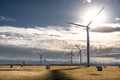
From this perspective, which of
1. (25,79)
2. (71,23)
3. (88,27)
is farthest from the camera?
(88,27)

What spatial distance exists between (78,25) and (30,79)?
292 ft

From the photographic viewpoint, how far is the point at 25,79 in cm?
5828

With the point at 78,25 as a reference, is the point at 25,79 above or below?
below

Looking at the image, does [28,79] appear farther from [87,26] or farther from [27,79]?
[87,26]

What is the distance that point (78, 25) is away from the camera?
144375mm

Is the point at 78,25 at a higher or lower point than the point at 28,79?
→ higher

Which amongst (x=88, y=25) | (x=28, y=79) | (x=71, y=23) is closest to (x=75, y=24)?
(x=71, y=23)

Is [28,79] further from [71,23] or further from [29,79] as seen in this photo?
[71,23]

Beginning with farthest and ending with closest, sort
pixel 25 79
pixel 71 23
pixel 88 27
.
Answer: pixel 88 27
pixel 71 23
pixel 25 79

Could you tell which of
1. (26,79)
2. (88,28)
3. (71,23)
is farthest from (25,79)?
(88,28)

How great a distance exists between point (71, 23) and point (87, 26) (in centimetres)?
1342

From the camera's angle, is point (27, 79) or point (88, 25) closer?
point (27, 79)

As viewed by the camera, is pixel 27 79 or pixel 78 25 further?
pixel 78 25

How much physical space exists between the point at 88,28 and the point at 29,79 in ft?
311
